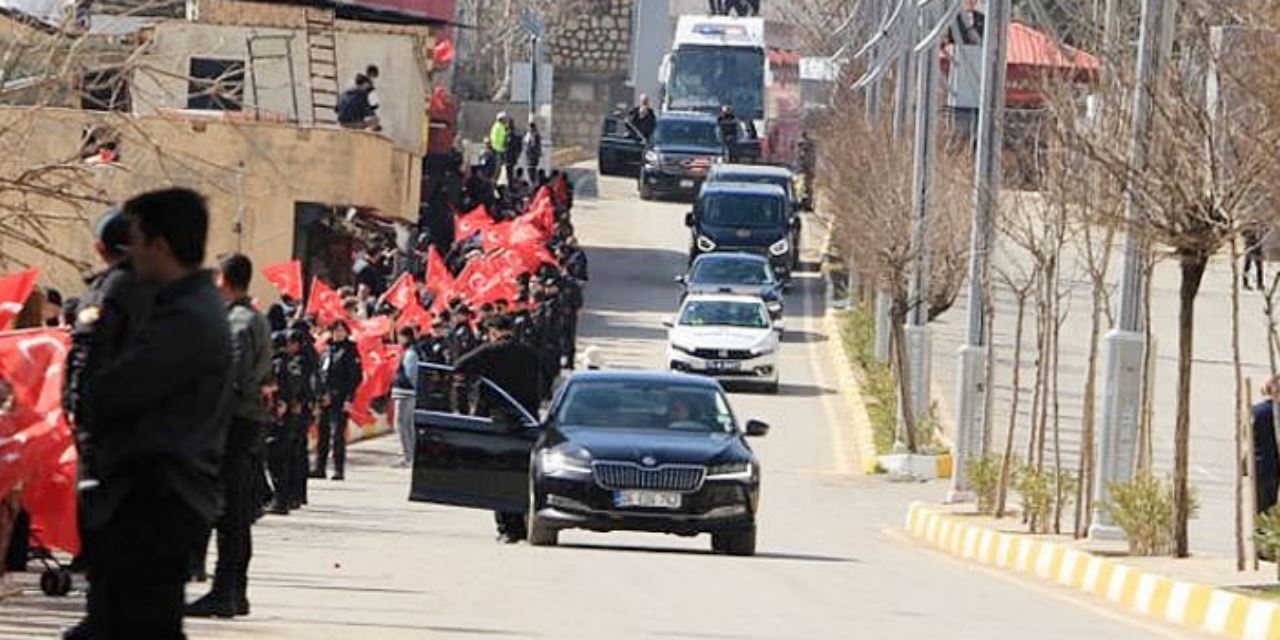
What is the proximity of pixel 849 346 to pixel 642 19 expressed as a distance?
148 feet

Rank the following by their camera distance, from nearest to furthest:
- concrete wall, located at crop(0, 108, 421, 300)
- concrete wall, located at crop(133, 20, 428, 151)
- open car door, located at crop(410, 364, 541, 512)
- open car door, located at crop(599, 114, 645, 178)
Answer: open car door, located at crop(410, 364, 541, 512), concrete wall, located at crop(0, 108, 421, 300), concrete wall, located at crop(133, 20, 428, 151), open car door, located at crop(599, 114, 645, 178)

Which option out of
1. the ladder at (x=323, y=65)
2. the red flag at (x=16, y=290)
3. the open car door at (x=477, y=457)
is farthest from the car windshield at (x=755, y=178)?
the red flag at (x=16, y=290)

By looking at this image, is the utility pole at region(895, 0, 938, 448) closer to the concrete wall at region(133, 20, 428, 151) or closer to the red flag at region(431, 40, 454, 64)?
the concrete wall at region(133, 20, 428, 151)

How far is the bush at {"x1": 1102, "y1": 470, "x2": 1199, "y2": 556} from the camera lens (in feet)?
80.5

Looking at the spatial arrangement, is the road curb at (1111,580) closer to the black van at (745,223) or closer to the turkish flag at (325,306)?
the turkish flag at (325,306)

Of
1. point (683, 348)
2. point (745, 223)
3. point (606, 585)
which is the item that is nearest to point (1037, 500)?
point (606, 585)

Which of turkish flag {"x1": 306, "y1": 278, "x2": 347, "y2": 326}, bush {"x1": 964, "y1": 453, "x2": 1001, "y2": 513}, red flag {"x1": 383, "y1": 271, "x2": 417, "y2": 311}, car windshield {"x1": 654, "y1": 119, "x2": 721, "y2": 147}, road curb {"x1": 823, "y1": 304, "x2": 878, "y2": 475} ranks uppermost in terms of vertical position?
car windshield {"x1": 654, "y1": 119, "x2": 721, "y2": 147}

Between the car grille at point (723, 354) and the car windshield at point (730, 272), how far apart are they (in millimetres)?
6231

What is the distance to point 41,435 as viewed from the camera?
16641 millimetres

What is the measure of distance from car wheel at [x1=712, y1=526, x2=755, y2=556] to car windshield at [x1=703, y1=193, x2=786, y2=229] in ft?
129

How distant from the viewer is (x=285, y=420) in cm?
2730

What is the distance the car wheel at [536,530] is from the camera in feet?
80.0

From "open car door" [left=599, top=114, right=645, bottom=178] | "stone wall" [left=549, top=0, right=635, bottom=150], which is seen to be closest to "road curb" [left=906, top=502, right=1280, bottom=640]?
"open car door" [left=599, top=114, right=645, bottom=178]

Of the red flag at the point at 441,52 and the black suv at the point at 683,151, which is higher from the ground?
the red flag at the point at 441,52
